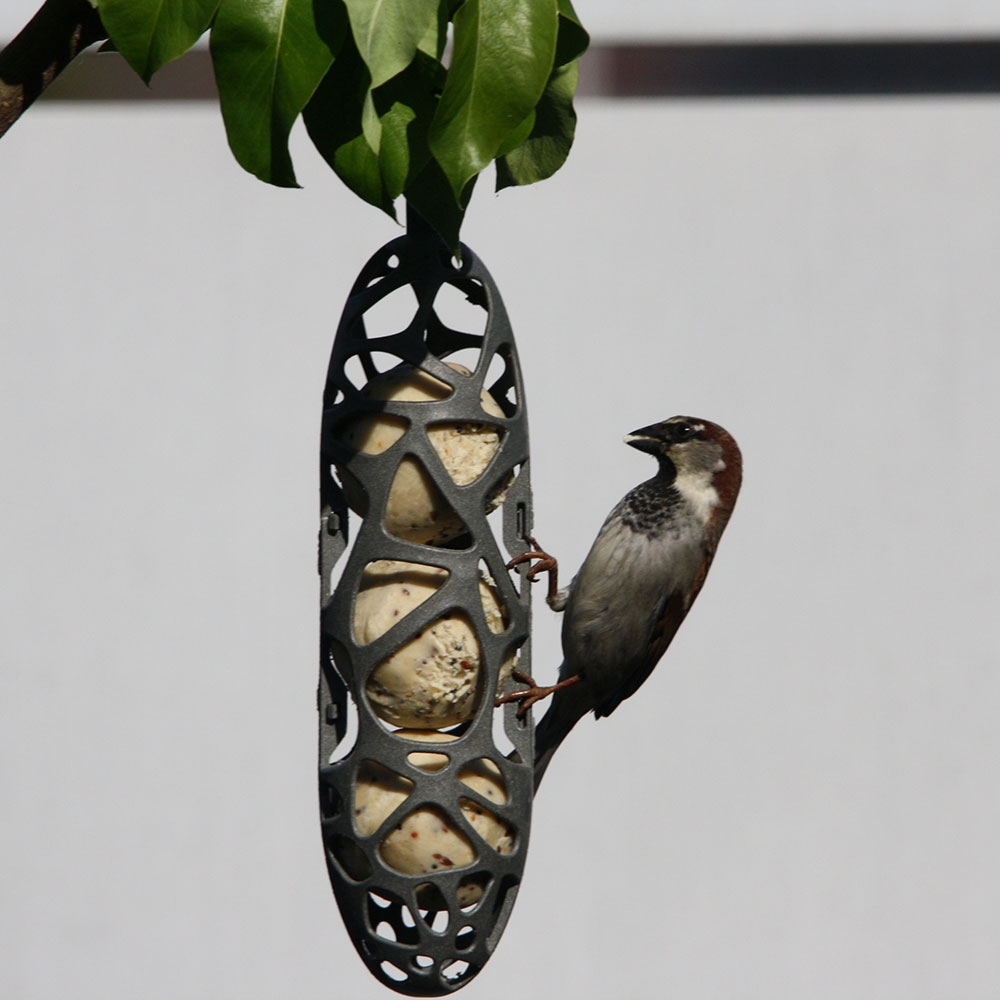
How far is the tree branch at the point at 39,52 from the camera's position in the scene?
4.49ft

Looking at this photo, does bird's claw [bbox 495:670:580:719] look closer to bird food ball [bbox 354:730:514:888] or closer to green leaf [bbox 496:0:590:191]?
bird food ball [bbox 354:730:514:888]

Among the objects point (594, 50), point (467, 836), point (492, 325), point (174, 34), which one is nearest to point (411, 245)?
point (492, 325)

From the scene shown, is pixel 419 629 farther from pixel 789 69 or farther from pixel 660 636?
pixel 789 69

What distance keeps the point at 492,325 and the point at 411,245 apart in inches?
5.4

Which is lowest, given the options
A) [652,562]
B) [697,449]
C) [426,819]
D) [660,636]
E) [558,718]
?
[426,819]

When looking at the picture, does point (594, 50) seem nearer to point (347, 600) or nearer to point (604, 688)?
point (604, 688)

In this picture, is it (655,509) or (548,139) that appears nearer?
(548,139)

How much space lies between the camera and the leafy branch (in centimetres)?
121

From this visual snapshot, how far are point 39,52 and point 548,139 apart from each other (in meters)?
0.54

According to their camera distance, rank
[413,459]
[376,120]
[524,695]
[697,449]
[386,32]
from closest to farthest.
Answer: [386,32]
[376,120]
[413,459]
[524,695]
[697,449]

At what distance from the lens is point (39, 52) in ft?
4.51

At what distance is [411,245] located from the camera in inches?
62.3

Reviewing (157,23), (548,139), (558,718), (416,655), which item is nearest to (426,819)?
(416,655)

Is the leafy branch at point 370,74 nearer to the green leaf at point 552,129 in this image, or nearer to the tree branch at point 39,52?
the green leaf at point 552,129
